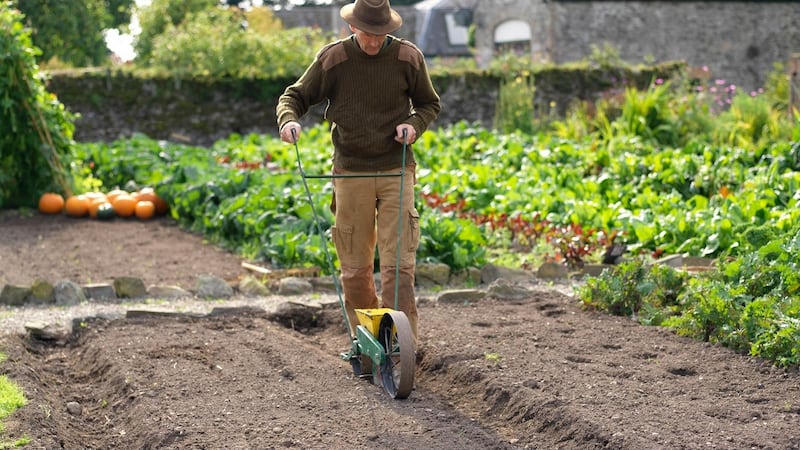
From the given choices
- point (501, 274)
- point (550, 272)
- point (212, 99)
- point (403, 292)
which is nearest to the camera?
point (403, 292)

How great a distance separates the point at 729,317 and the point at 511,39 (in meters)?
28.0

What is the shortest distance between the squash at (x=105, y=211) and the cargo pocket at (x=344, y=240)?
754 centimetres

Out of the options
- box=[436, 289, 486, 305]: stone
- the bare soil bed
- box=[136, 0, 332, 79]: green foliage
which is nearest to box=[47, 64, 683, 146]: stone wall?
box=[136, 0, 332, 79]: green foliage

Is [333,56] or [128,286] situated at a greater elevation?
[333,56]

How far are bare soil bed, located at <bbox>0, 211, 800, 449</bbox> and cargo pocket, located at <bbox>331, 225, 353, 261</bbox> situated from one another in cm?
61

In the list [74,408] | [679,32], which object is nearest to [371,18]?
[74,408]

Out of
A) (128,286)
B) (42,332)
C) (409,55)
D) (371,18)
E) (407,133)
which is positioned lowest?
(128,286)

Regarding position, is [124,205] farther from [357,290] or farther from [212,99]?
[212,99]

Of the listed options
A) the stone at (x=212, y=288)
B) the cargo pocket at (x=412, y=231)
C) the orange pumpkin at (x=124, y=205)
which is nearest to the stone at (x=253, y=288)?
the stone at (x=212, y=288)

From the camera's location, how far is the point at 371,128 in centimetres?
622

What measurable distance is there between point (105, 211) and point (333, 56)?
7890 millimetres

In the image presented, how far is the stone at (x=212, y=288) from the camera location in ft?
29.4

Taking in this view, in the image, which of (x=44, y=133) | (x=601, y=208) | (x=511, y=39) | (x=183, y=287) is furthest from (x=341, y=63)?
(x=511, y=39)

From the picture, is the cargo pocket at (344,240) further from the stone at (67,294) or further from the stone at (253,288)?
the stone at (67,294)
